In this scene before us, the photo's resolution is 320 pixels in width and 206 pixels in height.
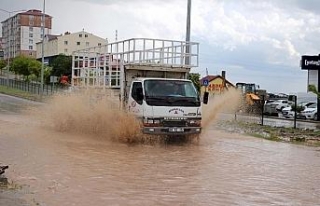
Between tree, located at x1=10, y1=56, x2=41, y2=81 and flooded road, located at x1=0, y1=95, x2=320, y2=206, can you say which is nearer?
flooded road, located at x1=0, y1=95, x2=320, y2=206

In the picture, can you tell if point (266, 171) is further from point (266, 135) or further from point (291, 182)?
point (266, 135)

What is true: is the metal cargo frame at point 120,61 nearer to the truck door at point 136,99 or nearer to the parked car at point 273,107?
the truck door at point 136,99

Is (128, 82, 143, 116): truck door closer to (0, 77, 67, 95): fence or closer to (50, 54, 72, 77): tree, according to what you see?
(0, 77, 67, 95): fence

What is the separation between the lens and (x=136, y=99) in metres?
17.5

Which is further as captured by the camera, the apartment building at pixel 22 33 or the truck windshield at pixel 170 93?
the apartment building at pixel 22 33

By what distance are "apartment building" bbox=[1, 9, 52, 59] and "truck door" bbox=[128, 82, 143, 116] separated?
122 meters

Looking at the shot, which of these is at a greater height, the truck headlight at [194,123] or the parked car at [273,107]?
the truck headlight at [194,123]

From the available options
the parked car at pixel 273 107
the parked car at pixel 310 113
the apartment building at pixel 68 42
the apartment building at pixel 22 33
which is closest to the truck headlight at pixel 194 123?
the parked car at pixel 310 113

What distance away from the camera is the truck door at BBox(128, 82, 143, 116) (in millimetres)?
17188

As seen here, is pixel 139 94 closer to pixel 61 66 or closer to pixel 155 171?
pixel 155 171

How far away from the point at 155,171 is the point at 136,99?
17.5 feet

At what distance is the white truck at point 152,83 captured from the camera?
16969 mm

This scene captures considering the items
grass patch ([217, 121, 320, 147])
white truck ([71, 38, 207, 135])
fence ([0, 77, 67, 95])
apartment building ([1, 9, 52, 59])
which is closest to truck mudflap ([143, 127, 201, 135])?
white truck ([71, 38, 207, 135])

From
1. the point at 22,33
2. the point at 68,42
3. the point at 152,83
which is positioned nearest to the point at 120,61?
the point at 152,83
